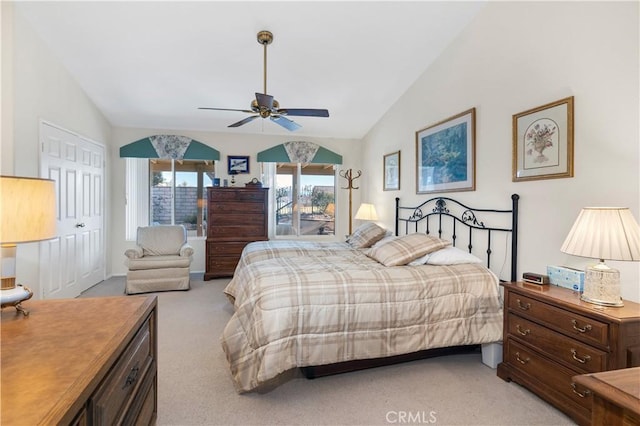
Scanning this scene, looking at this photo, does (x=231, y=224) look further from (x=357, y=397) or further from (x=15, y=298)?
(x=15, y=298)

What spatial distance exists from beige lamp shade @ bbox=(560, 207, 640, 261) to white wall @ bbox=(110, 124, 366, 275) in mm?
4299

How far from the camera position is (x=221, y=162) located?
5.65 meters

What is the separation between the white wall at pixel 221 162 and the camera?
17.4 ft

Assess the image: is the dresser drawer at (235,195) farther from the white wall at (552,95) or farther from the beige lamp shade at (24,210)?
the beige lamp shade at (24,210)

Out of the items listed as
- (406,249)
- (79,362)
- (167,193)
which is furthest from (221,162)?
(79,362)

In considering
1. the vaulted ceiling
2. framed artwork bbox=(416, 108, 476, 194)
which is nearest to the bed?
framed artwork bbox=(416, 108, 476, 194)

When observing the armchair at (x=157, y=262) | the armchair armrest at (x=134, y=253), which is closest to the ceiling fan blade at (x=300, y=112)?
the armchair at (x=157, y=262)

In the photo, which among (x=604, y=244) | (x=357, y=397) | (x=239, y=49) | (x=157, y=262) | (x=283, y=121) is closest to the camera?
(x=604, y=244)

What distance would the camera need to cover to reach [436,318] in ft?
7.78

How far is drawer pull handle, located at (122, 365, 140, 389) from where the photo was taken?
1.14 m

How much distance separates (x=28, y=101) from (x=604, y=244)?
475 cm

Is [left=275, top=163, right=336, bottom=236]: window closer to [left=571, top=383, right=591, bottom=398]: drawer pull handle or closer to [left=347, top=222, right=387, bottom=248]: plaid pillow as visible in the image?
[left=347, top=222, right=387, bottom=248]: plaid pillow

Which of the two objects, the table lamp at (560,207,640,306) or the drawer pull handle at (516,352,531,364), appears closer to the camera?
the table lamp at (560,207,640,306)

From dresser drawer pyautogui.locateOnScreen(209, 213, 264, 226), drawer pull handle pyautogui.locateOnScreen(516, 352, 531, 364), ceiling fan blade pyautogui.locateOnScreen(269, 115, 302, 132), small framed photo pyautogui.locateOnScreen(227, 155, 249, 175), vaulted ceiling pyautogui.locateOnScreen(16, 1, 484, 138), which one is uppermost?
vaulted ceiling pyautogui.locateOnScreen(16, 1, 484, 138)
